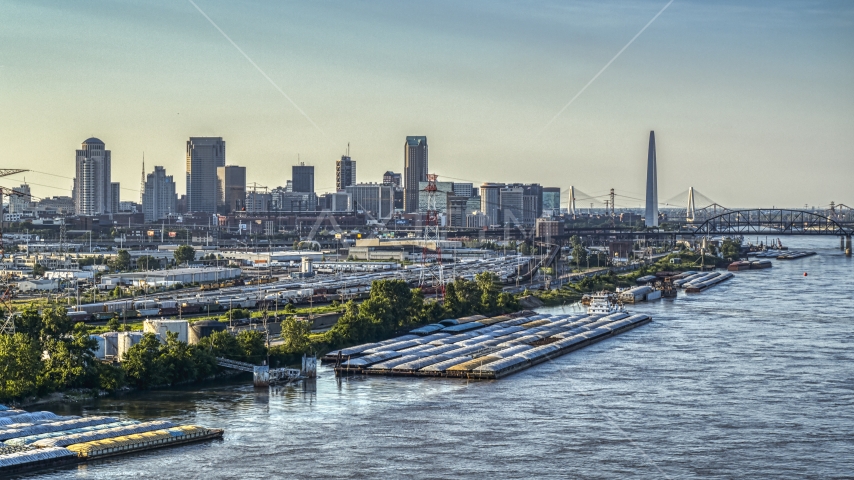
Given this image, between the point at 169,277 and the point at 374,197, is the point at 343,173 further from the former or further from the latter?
the point at 169,277

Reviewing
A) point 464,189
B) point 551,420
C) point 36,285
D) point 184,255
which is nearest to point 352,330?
point 551,420

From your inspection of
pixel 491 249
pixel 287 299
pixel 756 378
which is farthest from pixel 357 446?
pixel 491 249

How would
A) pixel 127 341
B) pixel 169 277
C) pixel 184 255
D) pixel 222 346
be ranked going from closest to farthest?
pixel 127 341, pixel 222 346, pixel 169 277, pixel 184 255

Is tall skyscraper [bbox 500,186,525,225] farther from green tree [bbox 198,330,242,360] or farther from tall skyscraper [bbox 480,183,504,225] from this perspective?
green tree [bbox 198,330,242,360]

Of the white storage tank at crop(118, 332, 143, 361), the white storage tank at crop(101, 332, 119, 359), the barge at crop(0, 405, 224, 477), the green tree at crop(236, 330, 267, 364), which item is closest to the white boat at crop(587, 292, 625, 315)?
the green tree at crop(236, 330, 267, 364)

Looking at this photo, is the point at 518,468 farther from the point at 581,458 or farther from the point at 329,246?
the point at 329,246

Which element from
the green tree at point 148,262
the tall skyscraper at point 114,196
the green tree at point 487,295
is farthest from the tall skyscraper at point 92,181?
the green tree at point 487,295
